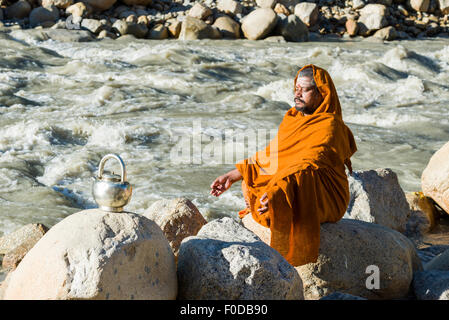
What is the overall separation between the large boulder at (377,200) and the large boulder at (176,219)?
1.14 m

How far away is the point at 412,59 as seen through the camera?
1377 centimetres

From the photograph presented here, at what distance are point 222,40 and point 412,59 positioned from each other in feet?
15.7

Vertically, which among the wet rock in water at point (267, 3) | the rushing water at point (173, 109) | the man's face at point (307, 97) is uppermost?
the man's face at point (307, 97)

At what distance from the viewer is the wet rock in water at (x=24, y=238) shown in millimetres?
4129

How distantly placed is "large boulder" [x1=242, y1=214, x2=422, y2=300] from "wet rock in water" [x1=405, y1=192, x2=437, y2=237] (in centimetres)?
182

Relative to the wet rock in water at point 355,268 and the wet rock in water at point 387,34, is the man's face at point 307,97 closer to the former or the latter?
the wet rock in water at point 355,268

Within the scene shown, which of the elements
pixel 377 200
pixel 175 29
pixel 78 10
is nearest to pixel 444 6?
pixel 175 29

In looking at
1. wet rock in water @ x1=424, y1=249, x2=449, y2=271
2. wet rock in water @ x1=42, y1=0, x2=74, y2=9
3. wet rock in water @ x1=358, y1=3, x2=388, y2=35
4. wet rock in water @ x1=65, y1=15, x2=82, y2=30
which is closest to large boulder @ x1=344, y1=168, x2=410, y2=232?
wet rock in water @ x1=424, y1=249, x2=449, y2=271

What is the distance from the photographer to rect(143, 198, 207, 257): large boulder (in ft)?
12.1

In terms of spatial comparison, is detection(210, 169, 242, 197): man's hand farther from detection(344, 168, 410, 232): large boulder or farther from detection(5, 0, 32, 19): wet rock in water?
detection(5, 0, 32, 19): wet rock in water

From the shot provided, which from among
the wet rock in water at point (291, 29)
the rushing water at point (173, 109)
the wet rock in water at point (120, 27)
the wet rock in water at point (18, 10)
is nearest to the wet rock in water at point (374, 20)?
the rushing water at point (173, 109)

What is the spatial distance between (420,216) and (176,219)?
8.20 feet
